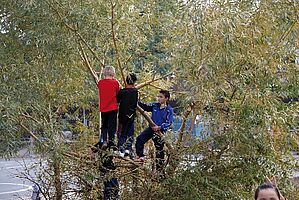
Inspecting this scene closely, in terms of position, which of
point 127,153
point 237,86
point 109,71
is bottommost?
point 127,153

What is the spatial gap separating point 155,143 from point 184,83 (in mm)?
654

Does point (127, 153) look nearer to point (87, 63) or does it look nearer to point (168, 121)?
point (168, 121)

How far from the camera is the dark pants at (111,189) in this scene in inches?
207

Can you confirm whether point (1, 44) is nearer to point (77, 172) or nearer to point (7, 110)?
point (7, 110)

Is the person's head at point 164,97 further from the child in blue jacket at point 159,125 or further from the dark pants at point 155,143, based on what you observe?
the dark pants at point 155,143

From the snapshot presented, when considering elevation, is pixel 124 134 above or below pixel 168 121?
below

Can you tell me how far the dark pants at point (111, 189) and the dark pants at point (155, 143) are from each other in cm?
38

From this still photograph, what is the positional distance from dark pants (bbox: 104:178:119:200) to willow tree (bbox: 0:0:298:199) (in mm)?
79

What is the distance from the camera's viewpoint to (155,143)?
5176mm

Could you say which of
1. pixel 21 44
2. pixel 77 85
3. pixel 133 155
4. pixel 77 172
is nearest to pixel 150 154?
pixel 133 155

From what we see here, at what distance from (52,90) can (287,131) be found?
2.44 m

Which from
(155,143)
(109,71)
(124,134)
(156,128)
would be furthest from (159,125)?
(109,71)

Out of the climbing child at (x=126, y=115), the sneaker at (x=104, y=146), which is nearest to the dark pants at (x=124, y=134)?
the climbing child at (x=126, y=115)

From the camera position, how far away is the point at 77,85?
19.2 ft
